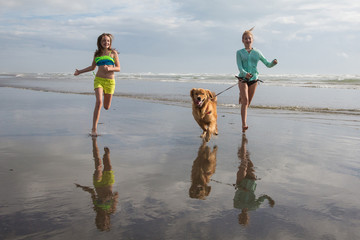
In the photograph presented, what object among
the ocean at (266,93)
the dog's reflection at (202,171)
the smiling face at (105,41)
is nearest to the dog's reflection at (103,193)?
the dog's reflection at (202,171)

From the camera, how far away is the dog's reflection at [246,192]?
246 centimetres

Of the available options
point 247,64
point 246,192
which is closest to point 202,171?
point 246,192

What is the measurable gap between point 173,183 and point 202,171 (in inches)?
21.1

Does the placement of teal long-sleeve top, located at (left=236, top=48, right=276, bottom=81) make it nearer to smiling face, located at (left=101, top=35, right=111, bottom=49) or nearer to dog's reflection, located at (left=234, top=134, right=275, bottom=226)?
smiling face, located at (left=101, top=35, right=111, bottom=49)

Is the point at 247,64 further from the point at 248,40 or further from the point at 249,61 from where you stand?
the point at 248,40

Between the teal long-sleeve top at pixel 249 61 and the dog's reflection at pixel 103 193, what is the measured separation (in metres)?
3.39

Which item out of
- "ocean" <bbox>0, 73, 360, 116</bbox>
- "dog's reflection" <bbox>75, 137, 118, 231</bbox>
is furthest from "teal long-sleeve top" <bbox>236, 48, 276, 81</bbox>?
"dog's reflection" <bbox>75, 137, 118, 231</bbox>

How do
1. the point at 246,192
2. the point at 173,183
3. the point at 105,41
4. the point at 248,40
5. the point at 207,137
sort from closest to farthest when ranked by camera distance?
the point at 246,192 < the point at 173,183 < the point at 207,137 < the point at 105,41 < the point at 248,40

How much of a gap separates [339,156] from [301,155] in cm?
46

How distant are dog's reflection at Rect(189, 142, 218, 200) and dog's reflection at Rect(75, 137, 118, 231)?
2.18 feet

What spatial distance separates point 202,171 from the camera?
11.5ft

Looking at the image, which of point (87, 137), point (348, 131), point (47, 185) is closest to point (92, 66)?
point (87, 137)

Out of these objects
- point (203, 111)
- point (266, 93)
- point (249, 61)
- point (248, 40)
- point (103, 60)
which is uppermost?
point (248, 40)

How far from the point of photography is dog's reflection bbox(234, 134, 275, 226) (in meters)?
2.46
